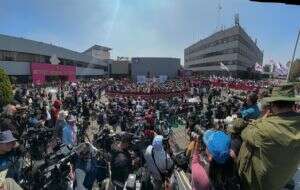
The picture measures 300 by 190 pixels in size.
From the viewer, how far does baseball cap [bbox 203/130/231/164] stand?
419 centimetres

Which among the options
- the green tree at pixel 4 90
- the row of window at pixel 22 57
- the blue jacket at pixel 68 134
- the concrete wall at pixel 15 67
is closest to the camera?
the blue jacket at pixel 68 134

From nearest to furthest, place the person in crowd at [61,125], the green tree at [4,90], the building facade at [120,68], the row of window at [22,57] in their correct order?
1. the person in crowd at [61,125]
2. the green tree at [4,90]
3. the row of window at [22,57]
4. the building facade at [120,68]

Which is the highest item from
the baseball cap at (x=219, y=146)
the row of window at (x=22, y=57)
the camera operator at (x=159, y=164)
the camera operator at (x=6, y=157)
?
the row of window at (x=22, y=57)

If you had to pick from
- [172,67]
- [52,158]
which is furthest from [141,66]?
[52,158]

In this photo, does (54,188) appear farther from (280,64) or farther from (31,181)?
(280,64)

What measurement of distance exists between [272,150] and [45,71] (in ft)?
248

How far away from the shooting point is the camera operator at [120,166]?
278 inches

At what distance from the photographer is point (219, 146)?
13.9 feet

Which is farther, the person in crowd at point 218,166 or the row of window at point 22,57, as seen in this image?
the row of window at point 22,57

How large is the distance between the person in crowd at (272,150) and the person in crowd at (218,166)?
0.23 metres

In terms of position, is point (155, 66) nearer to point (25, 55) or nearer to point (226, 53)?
point (226, 53)

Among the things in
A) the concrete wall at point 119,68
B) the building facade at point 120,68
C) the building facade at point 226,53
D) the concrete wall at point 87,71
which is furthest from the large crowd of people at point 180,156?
the concrete wall at point 119,68

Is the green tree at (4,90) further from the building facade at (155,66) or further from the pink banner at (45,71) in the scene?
the building facade at (155,66)

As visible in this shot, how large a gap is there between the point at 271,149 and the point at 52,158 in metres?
5.56
